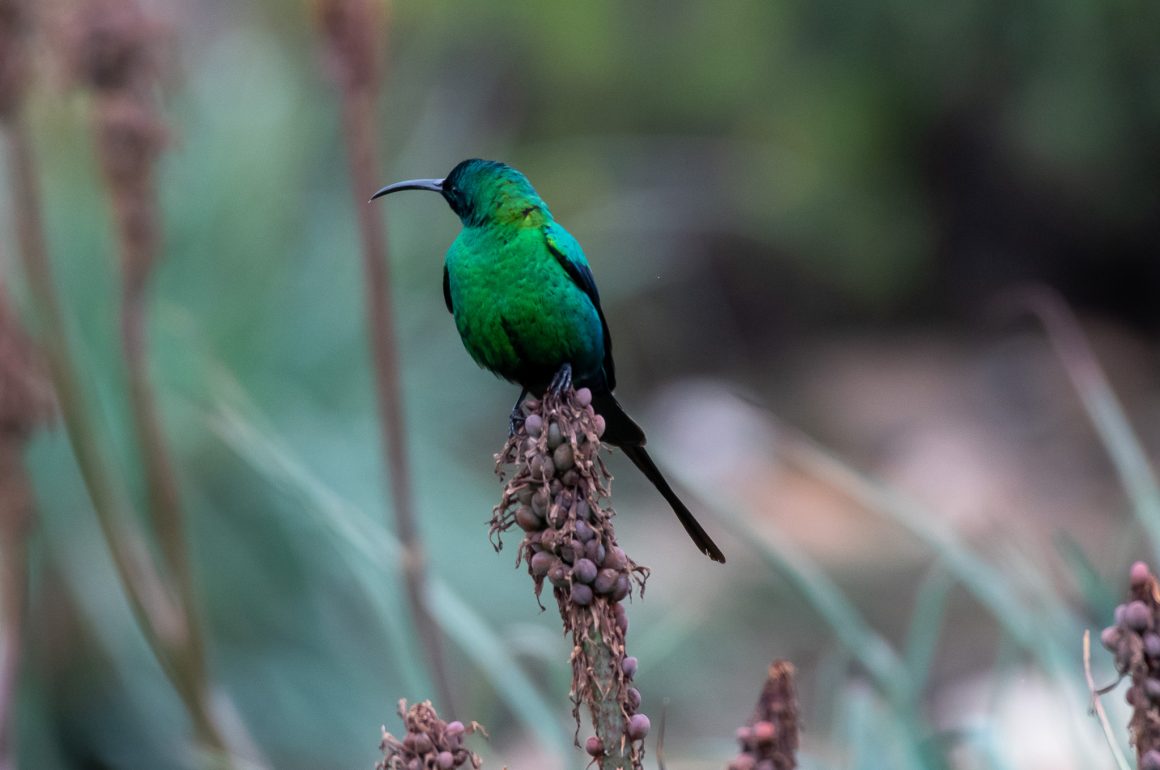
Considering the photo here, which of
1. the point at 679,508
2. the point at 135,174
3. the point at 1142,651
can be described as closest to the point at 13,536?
the point at 135,174

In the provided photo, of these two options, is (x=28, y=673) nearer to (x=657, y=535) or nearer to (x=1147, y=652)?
(x=657, y=535)

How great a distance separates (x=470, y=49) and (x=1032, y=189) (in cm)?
373

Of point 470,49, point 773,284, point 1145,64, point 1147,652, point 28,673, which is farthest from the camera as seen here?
point 773,284

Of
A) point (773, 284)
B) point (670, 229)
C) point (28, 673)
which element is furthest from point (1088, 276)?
point (28, 673)

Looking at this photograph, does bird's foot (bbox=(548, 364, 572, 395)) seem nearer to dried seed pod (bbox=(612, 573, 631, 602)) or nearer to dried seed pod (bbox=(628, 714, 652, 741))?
dried seed pod (bbox=(612, 573, 631, 602))

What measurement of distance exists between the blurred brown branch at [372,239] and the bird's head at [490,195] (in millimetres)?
231

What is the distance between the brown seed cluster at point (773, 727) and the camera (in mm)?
1456

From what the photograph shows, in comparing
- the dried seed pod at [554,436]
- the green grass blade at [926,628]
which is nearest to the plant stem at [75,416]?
the green grass blade at [926,628]

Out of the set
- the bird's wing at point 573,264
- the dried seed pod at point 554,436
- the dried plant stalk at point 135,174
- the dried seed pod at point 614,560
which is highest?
the dried plant stalk at point 135,174

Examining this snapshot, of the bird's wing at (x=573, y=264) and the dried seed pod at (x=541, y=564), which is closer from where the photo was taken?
the dried seed pod at (x=541, y=564)

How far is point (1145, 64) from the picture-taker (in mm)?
8016

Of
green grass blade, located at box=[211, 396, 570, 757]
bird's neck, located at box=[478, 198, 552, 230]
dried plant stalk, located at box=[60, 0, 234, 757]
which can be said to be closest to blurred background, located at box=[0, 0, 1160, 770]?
green grass blade, located at box=[211, 396, 570, 757]

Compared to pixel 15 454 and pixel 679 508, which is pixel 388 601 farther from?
pixel 679 508

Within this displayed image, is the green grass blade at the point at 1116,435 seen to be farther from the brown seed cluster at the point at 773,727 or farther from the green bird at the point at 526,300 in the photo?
the brown seed cluster at the point at 773,727
